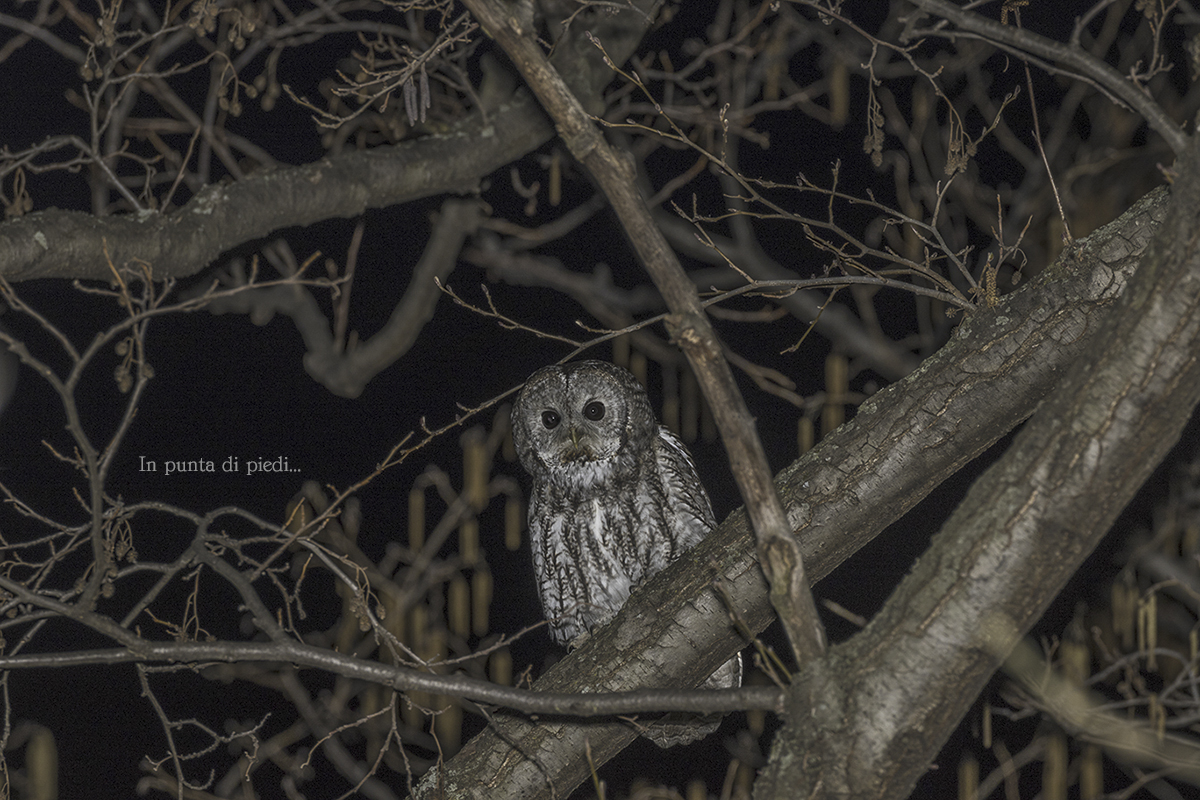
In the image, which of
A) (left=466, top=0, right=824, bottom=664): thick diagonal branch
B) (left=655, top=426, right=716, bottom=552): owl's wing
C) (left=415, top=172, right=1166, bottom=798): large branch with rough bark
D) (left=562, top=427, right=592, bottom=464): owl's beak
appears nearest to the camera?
(left=466, top=0, right=824, bottom=664): thick diagonal branch

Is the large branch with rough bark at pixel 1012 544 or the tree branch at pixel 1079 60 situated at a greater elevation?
the tree branch at pixel 1079 60

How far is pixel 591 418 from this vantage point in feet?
12.6

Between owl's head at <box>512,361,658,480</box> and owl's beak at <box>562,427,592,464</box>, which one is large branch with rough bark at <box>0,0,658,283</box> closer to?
owl's head at <box>512,361,658,480</box>

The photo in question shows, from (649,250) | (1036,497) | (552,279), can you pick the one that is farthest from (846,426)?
(552,279)

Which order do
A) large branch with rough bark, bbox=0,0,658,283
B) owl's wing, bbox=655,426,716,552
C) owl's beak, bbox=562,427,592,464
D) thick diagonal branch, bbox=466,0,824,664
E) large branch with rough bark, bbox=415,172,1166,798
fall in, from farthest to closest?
owl's beak, bbox=562,427,592,464 < owl's wing, bbox=655,426,716,552 < large branch with rough bark, bbox=0,0,658,283 < large branch with rough bark, bbox=415,172,1166,798 < thick diagonal branch, bbox=466,0,824,664

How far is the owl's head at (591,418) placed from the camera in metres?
3.78

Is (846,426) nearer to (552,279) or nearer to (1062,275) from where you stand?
(1062,275)

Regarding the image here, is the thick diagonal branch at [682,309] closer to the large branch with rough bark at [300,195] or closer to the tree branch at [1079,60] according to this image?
the tree branch at [1079,60]

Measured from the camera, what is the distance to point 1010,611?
5.46 ft

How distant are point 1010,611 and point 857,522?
909 millimetres

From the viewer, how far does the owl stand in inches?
145

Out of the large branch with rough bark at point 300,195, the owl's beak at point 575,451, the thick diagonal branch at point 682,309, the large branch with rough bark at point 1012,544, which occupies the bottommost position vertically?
the large branch with rough bark at point 1012,544

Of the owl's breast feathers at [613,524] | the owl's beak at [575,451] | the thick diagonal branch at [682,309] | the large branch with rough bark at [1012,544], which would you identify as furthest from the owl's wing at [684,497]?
the thick diagonal branch at [682,309]

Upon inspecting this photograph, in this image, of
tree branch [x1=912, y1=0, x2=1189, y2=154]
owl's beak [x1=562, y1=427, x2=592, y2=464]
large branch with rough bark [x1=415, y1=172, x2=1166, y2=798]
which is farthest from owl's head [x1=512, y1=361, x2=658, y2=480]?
tree branch [x1=912, y1=0, x2=1189, y2=154]
